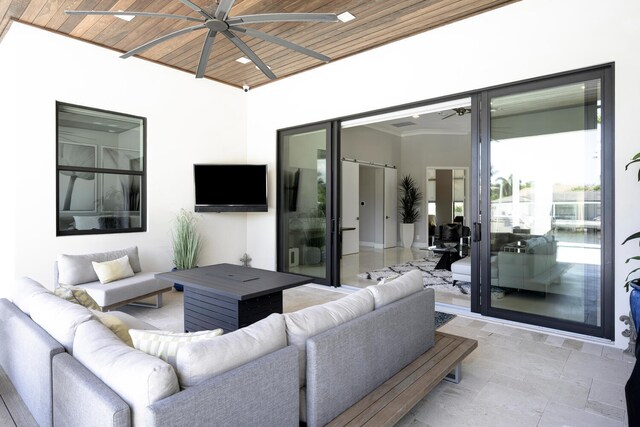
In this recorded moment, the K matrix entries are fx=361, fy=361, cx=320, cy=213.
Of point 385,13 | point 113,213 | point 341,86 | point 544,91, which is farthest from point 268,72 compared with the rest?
point 113,213

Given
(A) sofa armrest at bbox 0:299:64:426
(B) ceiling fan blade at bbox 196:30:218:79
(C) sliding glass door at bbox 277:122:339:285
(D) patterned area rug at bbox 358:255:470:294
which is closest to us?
(A) sofa armrest at bbox 0:299:64:426

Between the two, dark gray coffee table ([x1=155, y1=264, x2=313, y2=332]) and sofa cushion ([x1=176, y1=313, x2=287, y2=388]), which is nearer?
sofa cushion ([x1=176, y1=313, x2=287, y2=388])

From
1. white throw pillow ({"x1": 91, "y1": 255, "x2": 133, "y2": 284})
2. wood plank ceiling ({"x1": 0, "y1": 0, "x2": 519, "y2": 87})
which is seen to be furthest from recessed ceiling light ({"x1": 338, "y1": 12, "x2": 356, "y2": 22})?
white throw pillow ({"x1": 91, "y1": 255, "x2": 133, "y2": 284})

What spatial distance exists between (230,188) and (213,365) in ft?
16.2

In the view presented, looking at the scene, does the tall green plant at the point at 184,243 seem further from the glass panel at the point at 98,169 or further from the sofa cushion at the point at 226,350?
the sofa cushion at the point at 226,350

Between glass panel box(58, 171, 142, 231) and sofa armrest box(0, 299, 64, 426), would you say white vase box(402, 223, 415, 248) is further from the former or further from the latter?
sofa armrest box(0, 299, 64, 426)

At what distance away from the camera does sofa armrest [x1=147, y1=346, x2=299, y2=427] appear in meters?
1.15

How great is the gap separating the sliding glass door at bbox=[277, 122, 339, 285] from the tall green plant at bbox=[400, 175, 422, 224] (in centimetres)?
521

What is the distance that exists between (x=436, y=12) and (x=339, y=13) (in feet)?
3.55

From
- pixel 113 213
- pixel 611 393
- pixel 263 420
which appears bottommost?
pixel 611 393

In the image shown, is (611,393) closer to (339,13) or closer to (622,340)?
(622,340)

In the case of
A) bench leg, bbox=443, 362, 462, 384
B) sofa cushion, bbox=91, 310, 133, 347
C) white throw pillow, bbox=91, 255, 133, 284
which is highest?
sofa cushion, bbox=91, 310, 133, 347

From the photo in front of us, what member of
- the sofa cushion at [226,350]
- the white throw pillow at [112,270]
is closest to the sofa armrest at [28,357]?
the sofa cushion at [226,350]

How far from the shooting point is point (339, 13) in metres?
3.97
